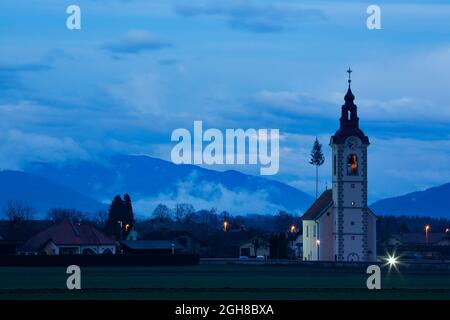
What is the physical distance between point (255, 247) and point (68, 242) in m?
37.9

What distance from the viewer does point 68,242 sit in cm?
11919

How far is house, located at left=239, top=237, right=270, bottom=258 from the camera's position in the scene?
150625mm

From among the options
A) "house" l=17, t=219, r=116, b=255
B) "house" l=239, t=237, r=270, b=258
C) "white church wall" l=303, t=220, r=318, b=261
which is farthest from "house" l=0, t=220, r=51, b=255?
"white church wall" l=303, t=220, r=318, b=261

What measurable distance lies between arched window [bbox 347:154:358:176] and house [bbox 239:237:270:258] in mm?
22928

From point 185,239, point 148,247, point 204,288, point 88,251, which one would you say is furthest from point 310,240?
point 204,288

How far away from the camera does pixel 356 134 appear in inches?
5079

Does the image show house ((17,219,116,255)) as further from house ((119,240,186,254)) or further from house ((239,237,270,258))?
house ((239,237,270,258))

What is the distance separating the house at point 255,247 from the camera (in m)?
151

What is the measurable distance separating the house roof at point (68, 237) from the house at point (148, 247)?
2.35 meters

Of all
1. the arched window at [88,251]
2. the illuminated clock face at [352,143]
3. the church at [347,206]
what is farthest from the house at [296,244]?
the arched window at [88,251]

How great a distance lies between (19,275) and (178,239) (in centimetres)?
7216
